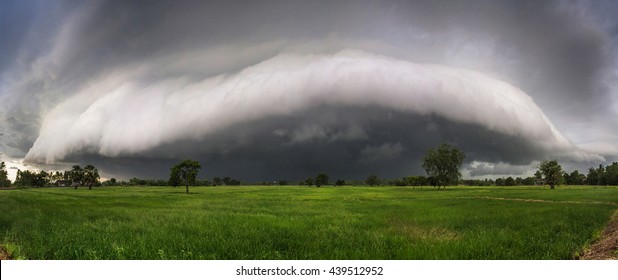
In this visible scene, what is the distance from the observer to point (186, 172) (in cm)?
5550

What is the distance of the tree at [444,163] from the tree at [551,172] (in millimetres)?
19813

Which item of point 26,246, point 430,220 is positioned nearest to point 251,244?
point 26,246

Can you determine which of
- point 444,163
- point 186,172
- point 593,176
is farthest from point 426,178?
point 186,172

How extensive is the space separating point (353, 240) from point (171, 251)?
18.9 feet

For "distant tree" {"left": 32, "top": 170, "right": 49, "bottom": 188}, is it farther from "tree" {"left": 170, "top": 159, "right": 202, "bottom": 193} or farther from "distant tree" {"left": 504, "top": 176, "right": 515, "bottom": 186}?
"distant tree" {"left": 504, "top": 176, "right": 515, "bottom": 186}

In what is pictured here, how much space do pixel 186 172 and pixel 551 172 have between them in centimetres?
8561

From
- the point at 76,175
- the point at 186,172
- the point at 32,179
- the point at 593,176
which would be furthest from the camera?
the point at 593,176

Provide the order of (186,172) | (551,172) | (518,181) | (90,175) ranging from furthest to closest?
(518,181) < (551,172) < (186,172) < (90,175)

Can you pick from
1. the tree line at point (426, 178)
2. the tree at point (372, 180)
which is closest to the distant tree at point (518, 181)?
the tree line at point (426, 178)

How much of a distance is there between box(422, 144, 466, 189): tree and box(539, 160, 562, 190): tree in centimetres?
1981

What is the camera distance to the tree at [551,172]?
290 feet

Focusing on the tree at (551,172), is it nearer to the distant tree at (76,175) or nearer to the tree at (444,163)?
the tree at (444,163)

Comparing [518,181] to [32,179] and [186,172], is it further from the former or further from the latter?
[32,179]
